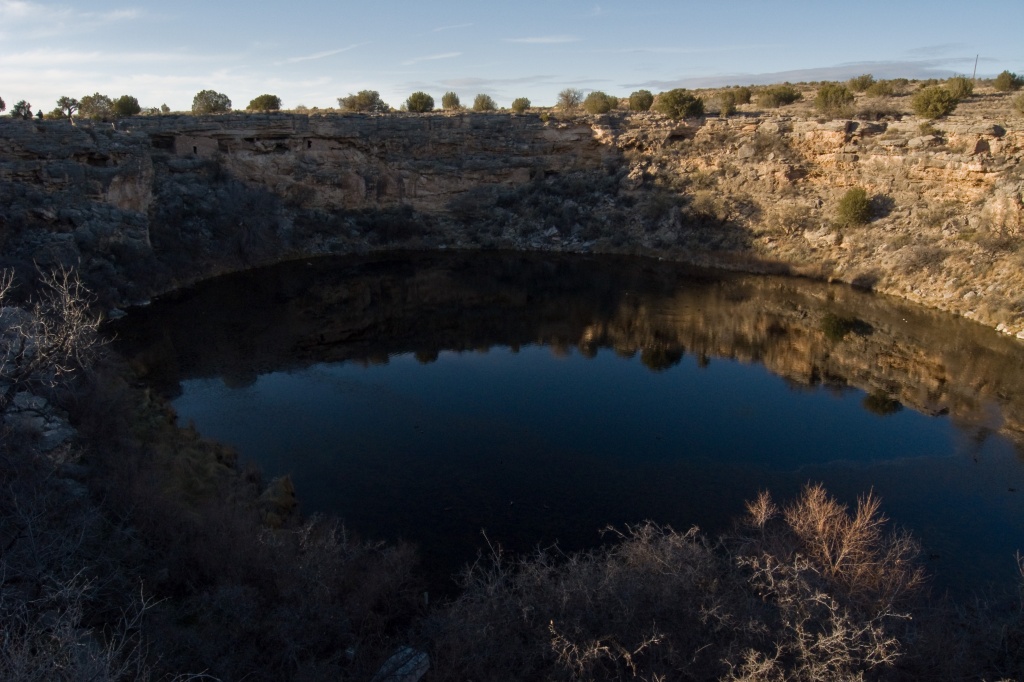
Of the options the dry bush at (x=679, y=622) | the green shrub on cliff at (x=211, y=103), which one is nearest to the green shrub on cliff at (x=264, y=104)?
the green shrub on cliff at (x=211, y=103)

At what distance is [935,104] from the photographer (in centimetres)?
3112

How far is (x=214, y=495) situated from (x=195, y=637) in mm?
4989

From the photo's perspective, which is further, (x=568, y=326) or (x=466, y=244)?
(x=466, y=244)

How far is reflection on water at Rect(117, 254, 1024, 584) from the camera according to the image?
38.0 ft

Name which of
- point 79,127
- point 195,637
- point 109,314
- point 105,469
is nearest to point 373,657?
point 195,637

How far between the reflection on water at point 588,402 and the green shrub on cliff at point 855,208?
15.2 ft

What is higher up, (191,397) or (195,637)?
(195,637)

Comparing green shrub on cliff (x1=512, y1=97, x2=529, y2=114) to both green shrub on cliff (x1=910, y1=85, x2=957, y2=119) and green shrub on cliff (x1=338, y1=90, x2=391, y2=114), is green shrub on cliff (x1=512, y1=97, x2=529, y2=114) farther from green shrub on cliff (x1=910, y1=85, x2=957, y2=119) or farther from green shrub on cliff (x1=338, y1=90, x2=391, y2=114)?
green shrub on cliff (x1=910, y1=85, x2=957, y2=119)

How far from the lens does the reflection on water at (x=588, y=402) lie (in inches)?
456

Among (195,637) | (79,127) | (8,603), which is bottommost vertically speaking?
(195,637)

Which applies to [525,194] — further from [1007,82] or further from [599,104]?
[1007,82]

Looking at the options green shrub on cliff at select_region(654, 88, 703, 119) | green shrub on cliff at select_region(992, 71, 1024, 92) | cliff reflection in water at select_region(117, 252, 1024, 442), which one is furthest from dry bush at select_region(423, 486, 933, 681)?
green shrub on cliff at select_region(992, 71, 1024, 92)

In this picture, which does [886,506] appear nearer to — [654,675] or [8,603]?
[654,675]

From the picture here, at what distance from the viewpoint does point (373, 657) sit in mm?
7297
